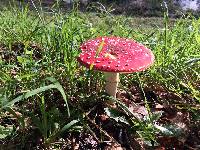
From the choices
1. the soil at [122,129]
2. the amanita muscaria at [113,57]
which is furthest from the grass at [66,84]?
the amanita muscaria at [113,57]

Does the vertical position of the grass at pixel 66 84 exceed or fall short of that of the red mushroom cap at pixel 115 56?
it falls short

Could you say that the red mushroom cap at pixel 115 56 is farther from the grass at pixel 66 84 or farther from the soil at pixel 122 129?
the soil at pixel 122 129

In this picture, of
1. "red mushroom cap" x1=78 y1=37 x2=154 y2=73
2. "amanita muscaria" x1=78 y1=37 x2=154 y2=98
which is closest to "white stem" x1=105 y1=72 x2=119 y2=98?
"amanita muscaria" x1=78 y1=37 x2=154 y2=98

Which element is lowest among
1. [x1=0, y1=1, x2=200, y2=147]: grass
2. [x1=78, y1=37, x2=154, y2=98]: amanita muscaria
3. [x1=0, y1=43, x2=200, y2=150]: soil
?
[x1=0, y1=43, x2=200, y2=150]: soil

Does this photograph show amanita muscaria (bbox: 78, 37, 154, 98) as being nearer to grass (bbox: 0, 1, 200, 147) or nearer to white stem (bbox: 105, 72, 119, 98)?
white stem (bbox: 105, 72, 119, 98)

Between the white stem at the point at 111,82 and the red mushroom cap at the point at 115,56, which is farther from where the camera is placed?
the white stem at the point at 111,82

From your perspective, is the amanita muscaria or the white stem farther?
the white stem

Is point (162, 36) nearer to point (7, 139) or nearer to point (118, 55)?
point (118, 55)

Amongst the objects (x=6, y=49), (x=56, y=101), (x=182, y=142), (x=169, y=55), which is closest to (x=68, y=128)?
(x=56, y=101)

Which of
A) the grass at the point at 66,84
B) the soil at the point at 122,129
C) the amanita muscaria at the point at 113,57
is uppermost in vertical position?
the amanita muscaria at the point at 113,57
